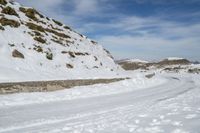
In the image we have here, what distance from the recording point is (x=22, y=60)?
32.3m

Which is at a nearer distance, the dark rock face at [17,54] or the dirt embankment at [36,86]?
the dirt embankment at [36,86]

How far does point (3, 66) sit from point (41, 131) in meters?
21.8

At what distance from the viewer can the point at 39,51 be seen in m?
36.8

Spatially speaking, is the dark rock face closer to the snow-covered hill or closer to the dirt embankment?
the snow-covered hill

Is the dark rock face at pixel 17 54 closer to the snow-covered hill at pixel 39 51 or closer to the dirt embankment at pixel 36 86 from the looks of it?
the snow-covered hill at pixel 39 51

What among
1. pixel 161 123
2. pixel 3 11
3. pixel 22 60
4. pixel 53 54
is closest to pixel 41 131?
pixel 161 123

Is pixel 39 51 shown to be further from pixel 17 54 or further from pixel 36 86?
pixel 36 86

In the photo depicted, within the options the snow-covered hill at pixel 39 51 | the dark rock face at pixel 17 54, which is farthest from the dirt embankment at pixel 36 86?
the dark rock face at pixel 17 54

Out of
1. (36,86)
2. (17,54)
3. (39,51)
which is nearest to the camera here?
(36,86)

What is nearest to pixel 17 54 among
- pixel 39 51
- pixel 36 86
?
pixel 39 51

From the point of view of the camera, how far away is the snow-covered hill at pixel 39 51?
30.6 metres

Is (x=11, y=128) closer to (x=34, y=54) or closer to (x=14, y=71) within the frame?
(x=14, y=71)

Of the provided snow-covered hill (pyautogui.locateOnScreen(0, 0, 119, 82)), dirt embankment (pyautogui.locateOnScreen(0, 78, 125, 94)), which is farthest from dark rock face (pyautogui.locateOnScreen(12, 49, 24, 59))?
dirt embankment (pyautogui.locateOnScreen(0, 78, 125, 94))

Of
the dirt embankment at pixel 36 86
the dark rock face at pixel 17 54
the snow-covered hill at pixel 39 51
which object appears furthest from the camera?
the dark rock face at pixel 17 54
